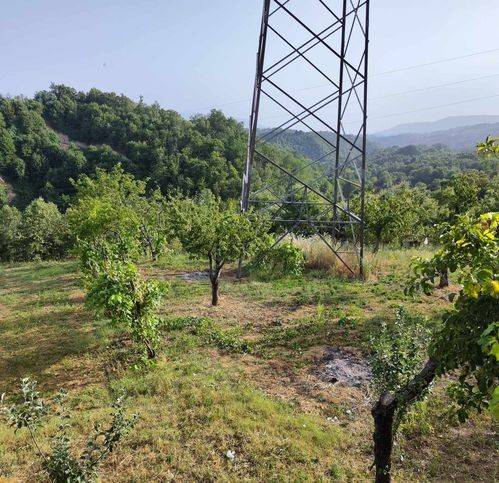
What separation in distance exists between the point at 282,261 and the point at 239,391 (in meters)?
7.73

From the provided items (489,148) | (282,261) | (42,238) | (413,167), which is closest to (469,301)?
(489,148)

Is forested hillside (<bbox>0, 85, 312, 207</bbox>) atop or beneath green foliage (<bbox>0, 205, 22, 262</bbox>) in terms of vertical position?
atop

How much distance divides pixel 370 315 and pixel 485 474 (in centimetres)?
489

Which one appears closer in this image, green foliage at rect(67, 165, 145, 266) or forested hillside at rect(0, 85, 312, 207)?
green foliage at rect(67, 165, 145, 266)

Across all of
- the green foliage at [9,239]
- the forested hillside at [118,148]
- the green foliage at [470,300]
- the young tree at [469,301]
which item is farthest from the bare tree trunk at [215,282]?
the forested hillside at [118,148]

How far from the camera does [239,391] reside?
6.29 meters

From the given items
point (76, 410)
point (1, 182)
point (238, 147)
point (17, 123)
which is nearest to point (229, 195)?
point (238, 147)

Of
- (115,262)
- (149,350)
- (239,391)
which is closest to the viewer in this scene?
(239,391)

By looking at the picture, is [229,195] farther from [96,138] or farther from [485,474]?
[485,474]

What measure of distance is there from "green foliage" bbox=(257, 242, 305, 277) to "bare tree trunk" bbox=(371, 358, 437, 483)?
29.2 feet

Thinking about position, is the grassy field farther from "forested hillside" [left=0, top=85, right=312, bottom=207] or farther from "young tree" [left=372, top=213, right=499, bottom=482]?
"forested hillside" [left=0, top=85, right=312, bottom=207]

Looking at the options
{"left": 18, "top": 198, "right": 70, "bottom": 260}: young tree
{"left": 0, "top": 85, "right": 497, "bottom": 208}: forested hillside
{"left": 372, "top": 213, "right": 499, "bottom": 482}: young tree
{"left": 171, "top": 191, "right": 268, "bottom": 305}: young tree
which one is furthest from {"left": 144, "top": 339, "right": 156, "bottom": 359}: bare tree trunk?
{"left": 0, "top": 85, "right": 497, "bottom": 208}: forested hillside

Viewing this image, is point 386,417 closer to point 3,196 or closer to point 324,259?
point 324,259

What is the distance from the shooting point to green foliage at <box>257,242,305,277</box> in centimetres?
1306
